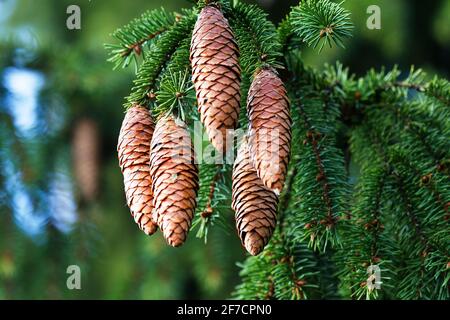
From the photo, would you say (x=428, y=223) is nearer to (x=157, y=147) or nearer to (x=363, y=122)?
(x=363, y=122)

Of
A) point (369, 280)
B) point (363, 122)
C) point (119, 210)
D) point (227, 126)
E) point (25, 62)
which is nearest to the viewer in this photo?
point (227, 126)

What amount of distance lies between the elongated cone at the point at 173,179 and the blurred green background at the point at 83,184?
1.45 meters

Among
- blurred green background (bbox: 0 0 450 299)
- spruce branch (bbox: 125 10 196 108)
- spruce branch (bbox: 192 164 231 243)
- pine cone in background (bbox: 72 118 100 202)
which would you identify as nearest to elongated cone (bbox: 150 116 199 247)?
spruce branch (bbox: 125 10 196 108)

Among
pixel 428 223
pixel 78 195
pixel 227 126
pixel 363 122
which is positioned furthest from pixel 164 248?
pixel 227 126

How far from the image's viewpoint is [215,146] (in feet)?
3.08

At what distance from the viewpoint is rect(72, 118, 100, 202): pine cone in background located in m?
2.63

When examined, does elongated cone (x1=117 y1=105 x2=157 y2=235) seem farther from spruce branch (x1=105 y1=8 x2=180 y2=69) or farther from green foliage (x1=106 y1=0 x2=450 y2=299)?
spruce branch (x1=105 y1=8 x2=180 y2=69)

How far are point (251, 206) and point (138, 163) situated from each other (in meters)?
0.21

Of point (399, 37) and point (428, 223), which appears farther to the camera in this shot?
point (399, 37)

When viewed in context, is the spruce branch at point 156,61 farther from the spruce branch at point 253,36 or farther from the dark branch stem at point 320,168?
the dark branch stem at point 320,168

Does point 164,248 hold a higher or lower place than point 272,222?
higher

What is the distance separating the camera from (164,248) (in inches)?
104

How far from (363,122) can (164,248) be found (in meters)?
1.41

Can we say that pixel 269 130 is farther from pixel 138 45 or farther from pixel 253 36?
pixel 138 45
